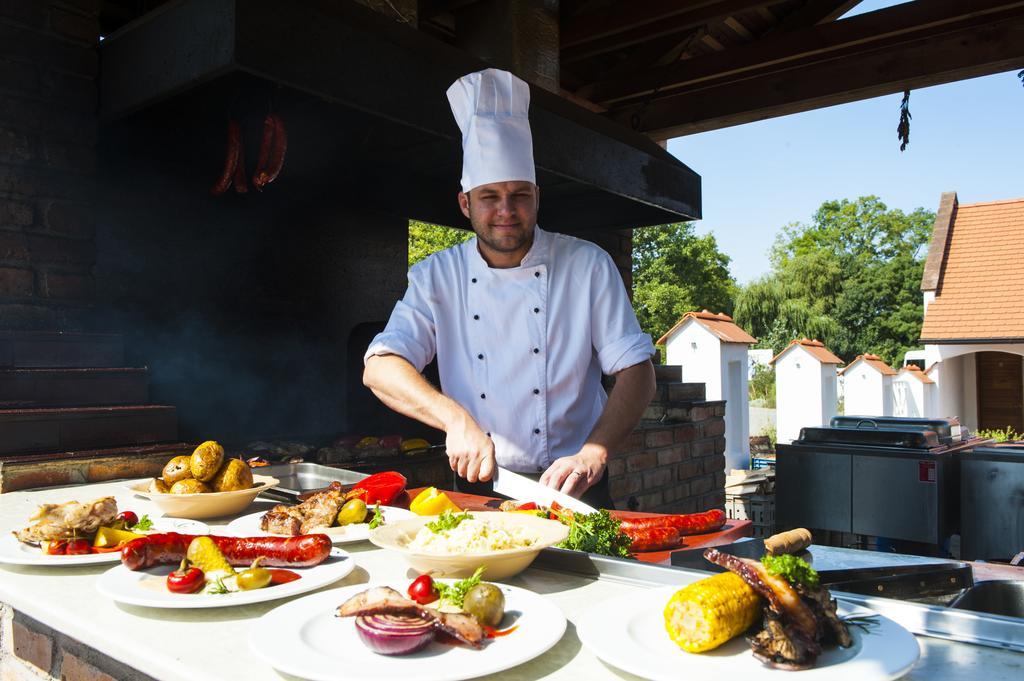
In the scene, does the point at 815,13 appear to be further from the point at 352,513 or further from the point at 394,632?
the point at 394,632

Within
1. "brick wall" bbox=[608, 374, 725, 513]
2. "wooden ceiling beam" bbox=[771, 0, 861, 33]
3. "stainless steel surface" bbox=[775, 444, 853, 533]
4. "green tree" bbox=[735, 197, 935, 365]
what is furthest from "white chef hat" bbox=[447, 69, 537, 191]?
"green tree" bbox=[735, 197, 935, 365]

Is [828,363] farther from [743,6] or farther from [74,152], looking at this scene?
[74,152]

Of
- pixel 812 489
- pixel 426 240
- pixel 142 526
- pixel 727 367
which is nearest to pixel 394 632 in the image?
pixel 142 526

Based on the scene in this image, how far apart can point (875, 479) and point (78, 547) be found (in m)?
4.21

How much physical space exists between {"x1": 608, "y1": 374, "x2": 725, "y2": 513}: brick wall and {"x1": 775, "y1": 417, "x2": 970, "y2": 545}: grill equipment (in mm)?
782

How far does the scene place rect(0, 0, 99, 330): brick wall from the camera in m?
2.66

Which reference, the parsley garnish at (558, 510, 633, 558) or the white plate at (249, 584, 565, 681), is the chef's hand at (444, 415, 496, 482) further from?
the white plate at (249, 584, 565, 681)

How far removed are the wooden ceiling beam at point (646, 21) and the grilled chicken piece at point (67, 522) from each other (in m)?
3.84

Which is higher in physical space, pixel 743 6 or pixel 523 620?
pixel 743 6

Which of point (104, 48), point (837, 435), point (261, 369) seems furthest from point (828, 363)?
point (104, 48)

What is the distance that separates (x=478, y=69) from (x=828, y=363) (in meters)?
15.4

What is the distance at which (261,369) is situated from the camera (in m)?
3.82

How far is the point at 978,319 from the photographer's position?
16.8 metres

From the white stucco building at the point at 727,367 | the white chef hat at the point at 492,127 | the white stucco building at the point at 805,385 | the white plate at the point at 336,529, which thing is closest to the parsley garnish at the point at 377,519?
the white plate at the point at 336,529
